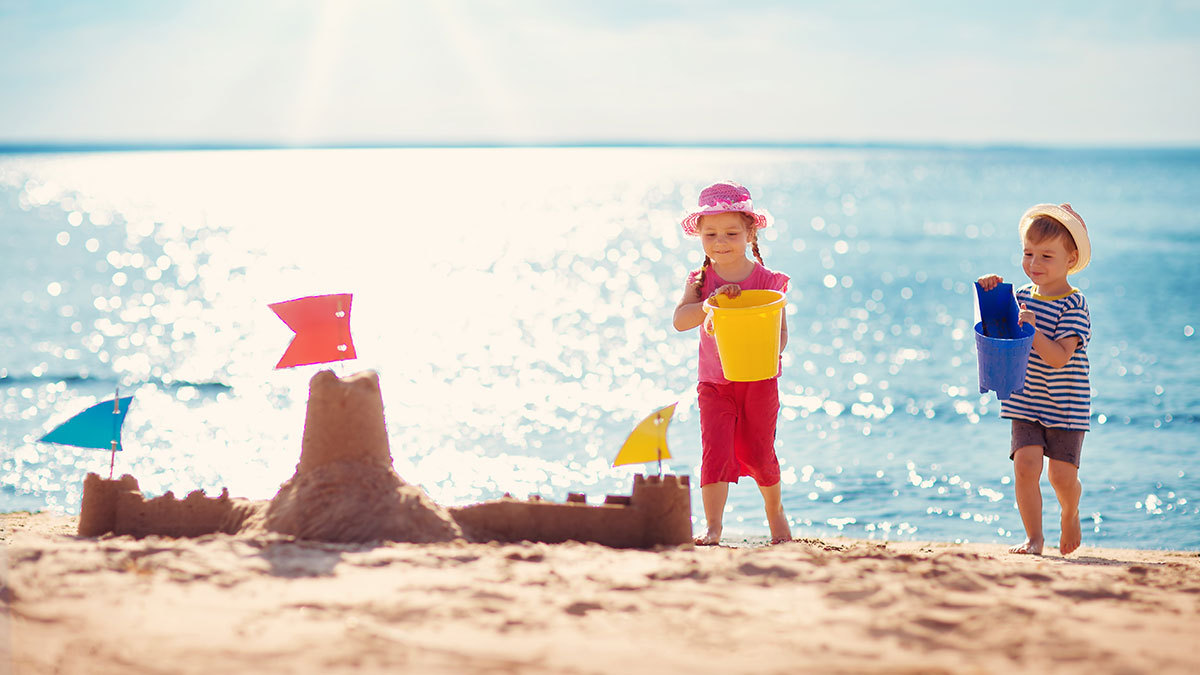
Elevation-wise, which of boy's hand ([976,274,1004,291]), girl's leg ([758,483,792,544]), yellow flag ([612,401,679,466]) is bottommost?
girl's leg ([758,483,792,544])

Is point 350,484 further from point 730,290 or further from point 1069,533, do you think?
point 1069,533

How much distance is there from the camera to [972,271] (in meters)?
31.3

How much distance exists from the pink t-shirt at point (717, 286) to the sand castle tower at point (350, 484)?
138 cm

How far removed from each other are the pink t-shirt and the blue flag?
95.6 inches

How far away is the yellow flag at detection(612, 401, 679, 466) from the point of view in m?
4.33

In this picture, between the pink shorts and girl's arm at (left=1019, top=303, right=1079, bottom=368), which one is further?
the pink shorts

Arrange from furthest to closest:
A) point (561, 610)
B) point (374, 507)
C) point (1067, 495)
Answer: point (1067, 495), point (374, 507), point (561, 610)

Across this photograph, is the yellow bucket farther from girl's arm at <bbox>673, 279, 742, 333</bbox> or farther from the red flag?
the red flag

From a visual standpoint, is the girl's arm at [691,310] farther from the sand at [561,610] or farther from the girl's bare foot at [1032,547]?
the girl's bare foot at [1032,547]

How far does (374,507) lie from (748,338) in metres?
1.63

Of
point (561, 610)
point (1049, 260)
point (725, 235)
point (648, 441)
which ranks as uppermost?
point (725, 235)

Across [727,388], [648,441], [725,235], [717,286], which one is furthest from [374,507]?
[725,235]

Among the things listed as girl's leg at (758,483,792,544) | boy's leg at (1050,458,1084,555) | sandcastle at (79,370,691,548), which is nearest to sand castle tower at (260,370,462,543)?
sandcastle at (79,370,691,548)

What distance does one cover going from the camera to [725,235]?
16.0 feet
